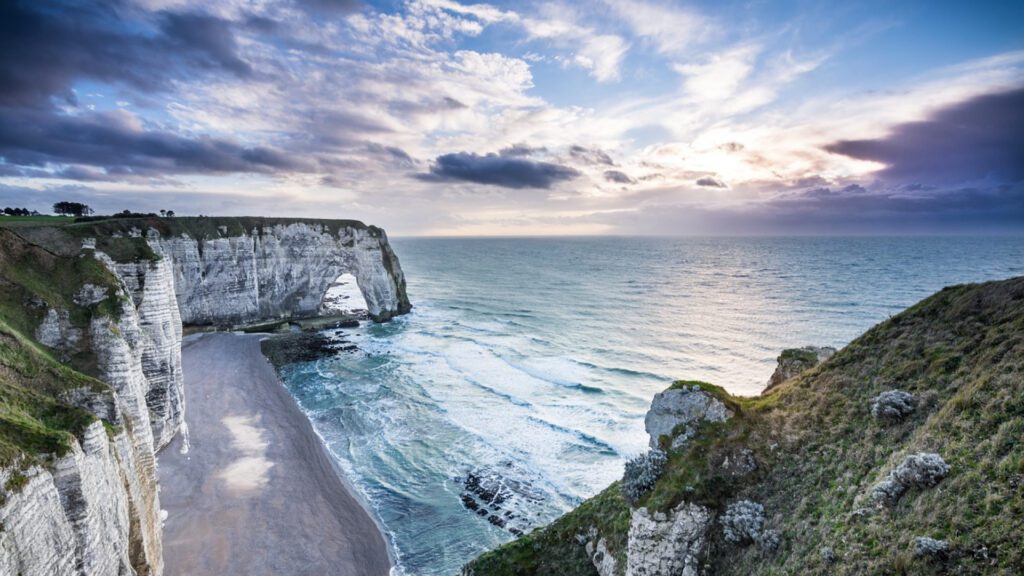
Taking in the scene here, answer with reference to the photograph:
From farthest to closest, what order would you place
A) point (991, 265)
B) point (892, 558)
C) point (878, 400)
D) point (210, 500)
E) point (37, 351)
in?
point (991, 265) → point (210, 500) → point (37, 351) → point (878, 400) → point (892, 558)

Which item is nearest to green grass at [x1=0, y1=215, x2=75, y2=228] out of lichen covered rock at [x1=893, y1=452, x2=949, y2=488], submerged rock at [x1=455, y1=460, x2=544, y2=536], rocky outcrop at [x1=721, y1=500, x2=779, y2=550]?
submerged rock at [x1=455, y1=460, x2=544, y2=536]

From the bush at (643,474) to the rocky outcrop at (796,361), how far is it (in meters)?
8.58

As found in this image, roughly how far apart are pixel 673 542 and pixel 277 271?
223ft

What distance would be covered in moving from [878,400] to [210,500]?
110ft

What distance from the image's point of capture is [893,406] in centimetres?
1336

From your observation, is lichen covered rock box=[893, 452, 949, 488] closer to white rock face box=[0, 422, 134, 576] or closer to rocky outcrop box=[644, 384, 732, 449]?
rocky outcrop box=[644, 384, 732, 449]

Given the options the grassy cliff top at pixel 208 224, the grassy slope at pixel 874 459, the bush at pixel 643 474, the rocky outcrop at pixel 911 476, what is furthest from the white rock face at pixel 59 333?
the rocky outcrop at pixel 911 476

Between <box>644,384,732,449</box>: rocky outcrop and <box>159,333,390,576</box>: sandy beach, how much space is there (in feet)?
54.5

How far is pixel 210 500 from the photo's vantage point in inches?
1061

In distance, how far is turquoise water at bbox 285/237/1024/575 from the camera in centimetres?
2822

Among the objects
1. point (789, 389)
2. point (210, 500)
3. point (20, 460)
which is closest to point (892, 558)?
point (789, 389)

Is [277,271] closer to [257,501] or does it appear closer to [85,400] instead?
[257,501]

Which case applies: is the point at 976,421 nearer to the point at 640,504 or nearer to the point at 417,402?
the point at 640,504

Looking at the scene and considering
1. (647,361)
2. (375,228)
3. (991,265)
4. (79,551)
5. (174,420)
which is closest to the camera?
(79,551)
